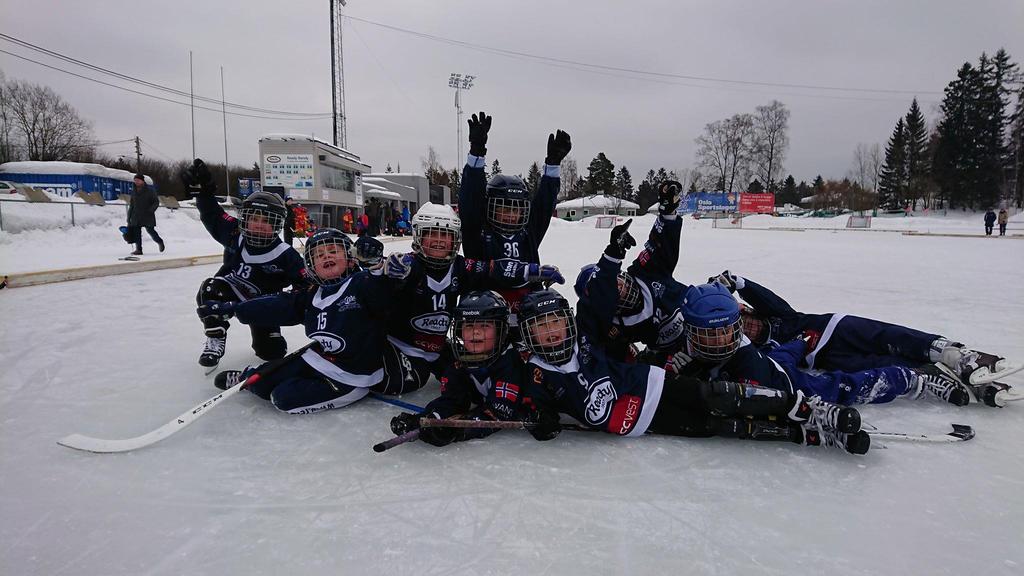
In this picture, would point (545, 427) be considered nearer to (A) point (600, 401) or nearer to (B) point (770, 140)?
(A) point (600, 401)

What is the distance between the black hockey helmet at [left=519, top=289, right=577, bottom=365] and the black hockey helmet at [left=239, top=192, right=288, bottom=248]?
2247 millimetres

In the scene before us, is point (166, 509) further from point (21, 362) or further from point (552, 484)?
point (21, 362)

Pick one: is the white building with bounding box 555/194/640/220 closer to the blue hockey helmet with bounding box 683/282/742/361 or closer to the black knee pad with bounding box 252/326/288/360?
the black knee pad with bounding box 252/326/288/360

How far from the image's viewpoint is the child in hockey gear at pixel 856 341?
2.81 meters

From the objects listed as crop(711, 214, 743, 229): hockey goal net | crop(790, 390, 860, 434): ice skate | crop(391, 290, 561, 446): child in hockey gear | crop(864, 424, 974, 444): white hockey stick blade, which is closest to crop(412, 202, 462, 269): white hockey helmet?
crop(391, 290, 561, 446): child in hockey gear

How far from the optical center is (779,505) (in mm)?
1831

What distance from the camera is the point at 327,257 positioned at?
299 centimetres

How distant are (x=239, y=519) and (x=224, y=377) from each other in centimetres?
154

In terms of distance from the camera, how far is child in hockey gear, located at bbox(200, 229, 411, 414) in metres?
2.71

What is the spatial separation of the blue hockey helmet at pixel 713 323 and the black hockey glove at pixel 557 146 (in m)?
1.48

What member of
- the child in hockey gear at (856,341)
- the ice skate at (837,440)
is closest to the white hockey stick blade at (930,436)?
the ice skate at (837,440)

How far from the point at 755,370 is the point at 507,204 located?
1794mm

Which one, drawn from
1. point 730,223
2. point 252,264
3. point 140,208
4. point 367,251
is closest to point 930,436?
point 367,251


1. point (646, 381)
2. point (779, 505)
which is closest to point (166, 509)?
point (646, 381)
